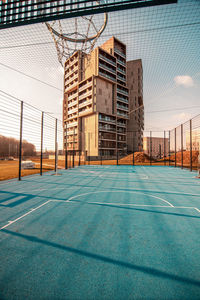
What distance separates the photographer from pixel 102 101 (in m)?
34.8

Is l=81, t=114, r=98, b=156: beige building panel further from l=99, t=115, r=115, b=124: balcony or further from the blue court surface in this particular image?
the blue court surface

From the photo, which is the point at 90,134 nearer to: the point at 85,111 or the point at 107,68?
the point at 85,111

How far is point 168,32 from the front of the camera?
5.61m

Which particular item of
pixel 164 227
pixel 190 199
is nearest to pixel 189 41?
pixel 190 199

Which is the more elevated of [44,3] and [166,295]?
[44,3]

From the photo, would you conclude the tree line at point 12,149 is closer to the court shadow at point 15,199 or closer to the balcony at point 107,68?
the balcony at point 107,68

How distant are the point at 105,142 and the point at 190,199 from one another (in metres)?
31.5

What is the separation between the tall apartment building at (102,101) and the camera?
33.8 m

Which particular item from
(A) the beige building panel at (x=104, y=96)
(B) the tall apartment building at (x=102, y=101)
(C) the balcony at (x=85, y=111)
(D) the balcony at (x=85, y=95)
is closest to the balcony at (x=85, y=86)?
(B) the tall apartment building at (x=102, y=101)

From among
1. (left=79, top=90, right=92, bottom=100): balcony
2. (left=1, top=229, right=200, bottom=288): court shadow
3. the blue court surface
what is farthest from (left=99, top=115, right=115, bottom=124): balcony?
(left=1, top=229, right=200, bottom=288): court shadow

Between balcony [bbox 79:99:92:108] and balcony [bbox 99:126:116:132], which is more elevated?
balcony [bbox 79:99:92:108]

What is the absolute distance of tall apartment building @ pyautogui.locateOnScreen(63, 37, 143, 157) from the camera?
3381 cm

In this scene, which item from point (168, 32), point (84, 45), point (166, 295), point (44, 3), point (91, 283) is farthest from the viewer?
point (84, 45)

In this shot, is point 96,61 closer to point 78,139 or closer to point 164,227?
point 78,139
